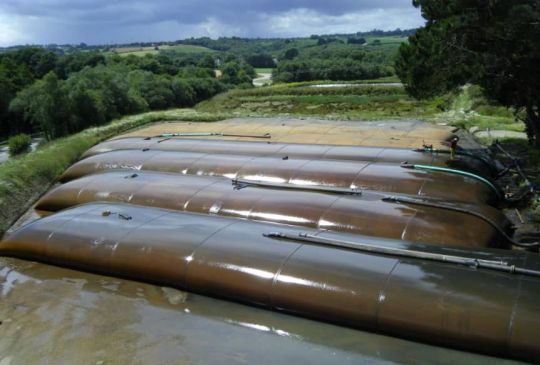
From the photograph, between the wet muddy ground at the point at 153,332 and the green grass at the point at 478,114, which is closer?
the wet muddy ground at the point at 153,332

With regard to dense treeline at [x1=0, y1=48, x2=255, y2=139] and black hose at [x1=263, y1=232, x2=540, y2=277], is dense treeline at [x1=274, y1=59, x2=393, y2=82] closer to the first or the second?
dense treeline at [x1=0, y1=48, x2=255, y2=139]

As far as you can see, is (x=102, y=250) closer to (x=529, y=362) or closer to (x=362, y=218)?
(x=362, y=218)

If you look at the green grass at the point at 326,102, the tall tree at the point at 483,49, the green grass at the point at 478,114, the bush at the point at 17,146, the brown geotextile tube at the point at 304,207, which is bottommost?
the bush at the point at 17,146

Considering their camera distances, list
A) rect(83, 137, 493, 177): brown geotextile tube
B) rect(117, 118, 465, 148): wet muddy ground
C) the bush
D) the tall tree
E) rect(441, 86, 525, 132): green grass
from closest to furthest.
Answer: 1. the tall tree
2. rect(83, 137, 493, 177): brown geotextile tube
3. rect(117, 118, 465, 148): wet muddy ground
4. rect(441, 86, 525, 132): green grass
5. the bush

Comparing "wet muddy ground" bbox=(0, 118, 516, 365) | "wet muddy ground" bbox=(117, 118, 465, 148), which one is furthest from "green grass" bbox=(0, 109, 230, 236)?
"wet muddy ground" bbox=(0, 118, 516, 365)

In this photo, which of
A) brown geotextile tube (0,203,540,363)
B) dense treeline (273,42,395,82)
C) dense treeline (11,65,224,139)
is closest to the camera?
brown geotextile tube (0,203,540,363)

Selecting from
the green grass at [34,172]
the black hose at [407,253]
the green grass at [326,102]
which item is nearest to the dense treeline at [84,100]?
the green grass at [326,102]

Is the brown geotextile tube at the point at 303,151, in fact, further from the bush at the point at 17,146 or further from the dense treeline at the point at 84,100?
the bush at the point at 17,146
